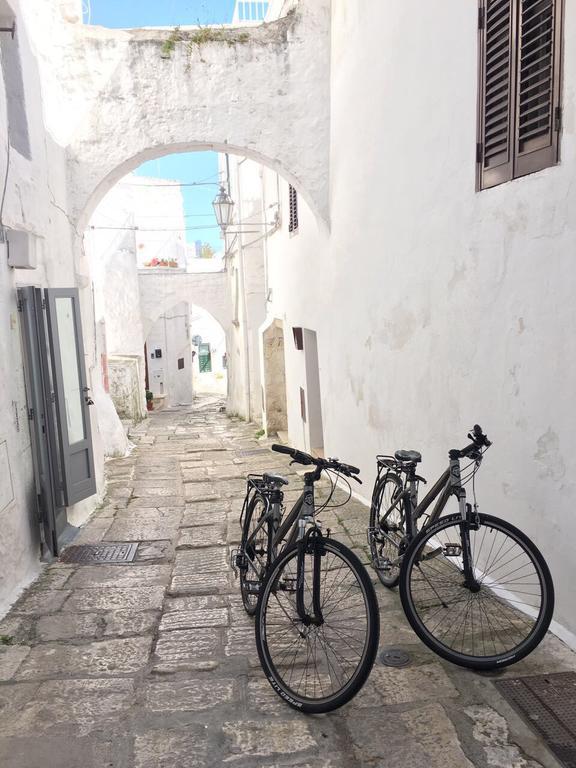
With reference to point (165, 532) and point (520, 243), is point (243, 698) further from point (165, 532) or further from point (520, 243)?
point (165, 532)

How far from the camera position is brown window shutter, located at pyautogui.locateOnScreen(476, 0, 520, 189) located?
3.71m

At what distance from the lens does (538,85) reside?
11.3 feet

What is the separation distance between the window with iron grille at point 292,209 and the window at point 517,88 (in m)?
6.29

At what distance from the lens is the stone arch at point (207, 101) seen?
7.14 metres

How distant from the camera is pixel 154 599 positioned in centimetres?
428

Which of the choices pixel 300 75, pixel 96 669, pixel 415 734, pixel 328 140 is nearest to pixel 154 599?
pixel 96 669

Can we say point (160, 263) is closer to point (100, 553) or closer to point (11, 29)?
point (11, 29)

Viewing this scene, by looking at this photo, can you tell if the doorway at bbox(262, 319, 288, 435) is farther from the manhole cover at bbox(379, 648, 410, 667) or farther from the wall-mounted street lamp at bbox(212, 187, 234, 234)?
the manhole cover at bbox(379, 648, 410, 667)

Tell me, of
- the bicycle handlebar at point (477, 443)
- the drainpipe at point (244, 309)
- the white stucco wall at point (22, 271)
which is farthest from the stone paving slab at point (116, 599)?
the drainpipe at point (244, 309)

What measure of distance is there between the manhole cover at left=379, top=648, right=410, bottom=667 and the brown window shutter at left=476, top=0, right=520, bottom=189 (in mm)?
2627

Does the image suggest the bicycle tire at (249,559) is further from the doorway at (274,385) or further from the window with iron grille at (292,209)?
the doorway at (274,385)

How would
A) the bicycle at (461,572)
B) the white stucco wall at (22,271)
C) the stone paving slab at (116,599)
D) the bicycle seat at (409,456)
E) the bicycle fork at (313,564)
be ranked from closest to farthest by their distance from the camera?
the bicycle fork at (313,564), the bicycle at (461,572), the bicycle seat at (409,456), the stone paving slab at (116,599), the white stucco wall at (22,271)

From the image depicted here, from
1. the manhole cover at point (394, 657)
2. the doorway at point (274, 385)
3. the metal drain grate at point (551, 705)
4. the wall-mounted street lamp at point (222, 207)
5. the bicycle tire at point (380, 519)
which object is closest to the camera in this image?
the metal drain grate at point (551, 705)

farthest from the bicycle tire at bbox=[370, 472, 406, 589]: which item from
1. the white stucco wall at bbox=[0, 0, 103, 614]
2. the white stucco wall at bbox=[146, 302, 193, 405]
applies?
the white stucco wall at bbox=[146, 302, 193, 405]
